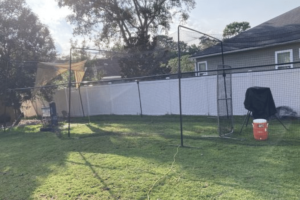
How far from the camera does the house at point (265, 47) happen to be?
7.98 m

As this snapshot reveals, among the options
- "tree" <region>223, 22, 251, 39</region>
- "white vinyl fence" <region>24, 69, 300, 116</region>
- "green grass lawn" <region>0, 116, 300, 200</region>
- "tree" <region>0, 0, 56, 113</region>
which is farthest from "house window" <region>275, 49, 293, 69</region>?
"tree" <region>223, 22, 251, 39</region>

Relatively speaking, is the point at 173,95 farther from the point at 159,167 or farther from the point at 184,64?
the point at 159,167

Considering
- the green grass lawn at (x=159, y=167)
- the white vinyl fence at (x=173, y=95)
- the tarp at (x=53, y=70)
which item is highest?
the tarp at (x=53, y=70)

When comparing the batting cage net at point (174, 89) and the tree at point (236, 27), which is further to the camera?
the tree at point (236, 27)

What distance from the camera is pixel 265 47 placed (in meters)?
9.47

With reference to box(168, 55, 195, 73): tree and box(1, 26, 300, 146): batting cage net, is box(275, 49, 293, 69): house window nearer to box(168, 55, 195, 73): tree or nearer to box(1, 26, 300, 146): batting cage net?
box(1, 26, 300, 146): batting cage net

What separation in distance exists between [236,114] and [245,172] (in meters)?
5.13

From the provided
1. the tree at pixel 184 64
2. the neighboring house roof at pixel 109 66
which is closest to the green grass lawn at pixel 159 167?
the neighboring house roof at pixel 109 66

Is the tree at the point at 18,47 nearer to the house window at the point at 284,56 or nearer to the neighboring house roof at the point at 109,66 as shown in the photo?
the neighboring house roof at the point at 109,66

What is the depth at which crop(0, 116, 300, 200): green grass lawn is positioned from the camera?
10.9 feet

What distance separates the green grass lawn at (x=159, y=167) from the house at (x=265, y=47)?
2.86m

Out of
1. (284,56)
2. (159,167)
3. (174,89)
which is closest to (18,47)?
(174,89)

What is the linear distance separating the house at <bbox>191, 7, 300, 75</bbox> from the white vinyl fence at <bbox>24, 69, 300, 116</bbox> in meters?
0.99

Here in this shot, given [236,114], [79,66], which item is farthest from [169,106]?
[79,66]
